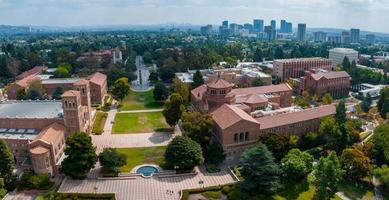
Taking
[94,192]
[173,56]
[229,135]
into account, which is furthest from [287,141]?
[173,56]

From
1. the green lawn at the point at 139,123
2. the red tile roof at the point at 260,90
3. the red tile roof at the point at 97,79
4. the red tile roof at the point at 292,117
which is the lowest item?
the green lawn at the point at 139,123

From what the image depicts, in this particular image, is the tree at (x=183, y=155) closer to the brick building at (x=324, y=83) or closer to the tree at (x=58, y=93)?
the tree at (x=58, y=93)

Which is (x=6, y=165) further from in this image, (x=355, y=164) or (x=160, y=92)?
(x=355, y=164)

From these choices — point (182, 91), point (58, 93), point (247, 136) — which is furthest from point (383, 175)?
point (58, 93)

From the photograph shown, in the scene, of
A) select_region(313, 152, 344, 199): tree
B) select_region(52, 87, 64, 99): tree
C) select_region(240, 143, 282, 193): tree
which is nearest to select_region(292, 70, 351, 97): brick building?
select_region(313, 152, 344, 199): tree

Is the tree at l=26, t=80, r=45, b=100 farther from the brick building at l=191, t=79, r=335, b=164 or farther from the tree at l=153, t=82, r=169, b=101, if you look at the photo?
the brick building at l=191, t=79, r=335, b=164

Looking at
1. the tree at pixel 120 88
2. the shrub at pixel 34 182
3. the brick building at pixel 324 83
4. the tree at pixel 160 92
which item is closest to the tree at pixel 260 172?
the shrub at pixel 34 182

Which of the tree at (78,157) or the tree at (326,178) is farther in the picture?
the tree at (78,157)
